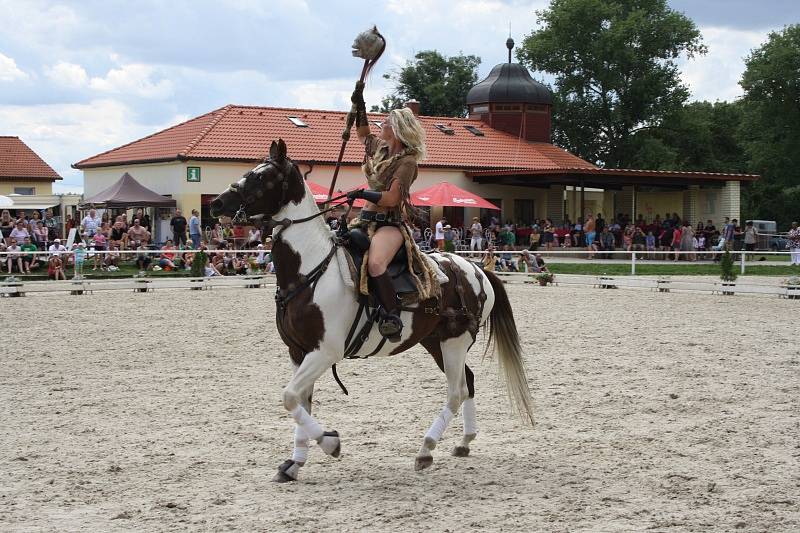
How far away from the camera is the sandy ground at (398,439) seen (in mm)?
5664

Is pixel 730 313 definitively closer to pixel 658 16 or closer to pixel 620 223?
pixel 620 223

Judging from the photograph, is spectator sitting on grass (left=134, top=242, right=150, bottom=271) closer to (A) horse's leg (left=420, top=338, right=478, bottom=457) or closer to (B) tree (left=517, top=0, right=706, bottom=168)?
(A) horse's leg (left=420, top=338, right=478, bottom=457)

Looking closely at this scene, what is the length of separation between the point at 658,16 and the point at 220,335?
180 ft

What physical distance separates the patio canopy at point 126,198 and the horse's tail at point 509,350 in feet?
77.2

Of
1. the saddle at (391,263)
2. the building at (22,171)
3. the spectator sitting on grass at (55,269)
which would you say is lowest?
the spectator sitting on grass at (55,269)

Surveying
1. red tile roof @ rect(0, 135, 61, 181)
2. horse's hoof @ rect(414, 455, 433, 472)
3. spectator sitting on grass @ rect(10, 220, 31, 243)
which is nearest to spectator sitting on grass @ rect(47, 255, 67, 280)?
spectator sitting on grass @ rect(10, 220, 31, 243)

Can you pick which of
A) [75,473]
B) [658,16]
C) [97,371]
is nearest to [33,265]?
[97,371]

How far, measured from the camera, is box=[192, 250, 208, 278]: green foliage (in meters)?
24.0

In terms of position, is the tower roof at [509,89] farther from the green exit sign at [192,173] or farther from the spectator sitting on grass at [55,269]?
the spectator sitting on grass at [55,269]

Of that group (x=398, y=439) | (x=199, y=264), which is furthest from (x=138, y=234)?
(x=398, y=439)

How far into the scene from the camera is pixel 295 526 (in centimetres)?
541

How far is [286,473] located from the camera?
6.38 metres

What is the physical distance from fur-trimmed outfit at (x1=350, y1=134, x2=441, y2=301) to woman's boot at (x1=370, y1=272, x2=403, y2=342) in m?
0.10

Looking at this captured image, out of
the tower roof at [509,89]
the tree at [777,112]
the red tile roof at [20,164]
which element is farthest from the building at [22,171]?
the tree at [777,112]
